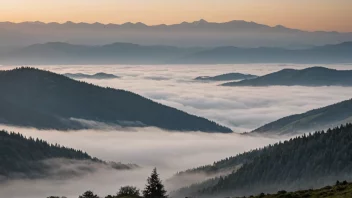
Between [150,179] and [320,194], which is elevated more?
[150,179]

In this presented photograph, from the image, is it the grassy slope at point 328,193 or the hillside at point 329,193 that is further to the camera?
the grassy slope at point 328,193

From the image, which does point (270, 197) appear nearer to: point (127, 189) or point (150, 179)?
point (150, 179)

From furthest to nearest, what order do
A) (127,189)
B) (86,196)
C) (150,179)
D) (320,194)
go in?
(127,189) → (86,196) → (150,179) → (320,194)

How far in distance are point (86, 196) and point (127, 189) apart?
900 inches

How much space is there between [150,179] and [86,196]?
69.7ft

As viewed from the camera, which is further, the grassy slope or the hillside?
the grassy slope

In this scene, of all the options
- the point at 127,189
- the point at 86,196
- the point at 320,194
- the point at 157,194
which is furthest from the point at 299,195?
the point at 127,189

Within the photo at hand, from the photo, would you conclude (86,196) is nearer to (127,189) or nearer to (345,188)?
(127,189)

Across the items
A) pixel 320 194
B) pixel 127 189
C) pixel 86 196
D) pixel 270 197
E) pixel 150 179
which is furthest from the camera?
pixel 127 189

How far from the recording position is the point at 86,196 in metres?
119

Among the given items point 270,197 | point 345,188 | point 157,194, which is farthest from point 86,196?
Result: point 345,188

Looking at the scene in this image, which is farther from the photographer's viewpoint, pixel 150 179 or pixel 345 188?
pixel 150 179

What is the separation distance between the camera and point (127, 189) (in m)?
141

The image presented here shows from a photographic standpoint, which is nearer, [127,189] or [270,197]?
[270,197]
